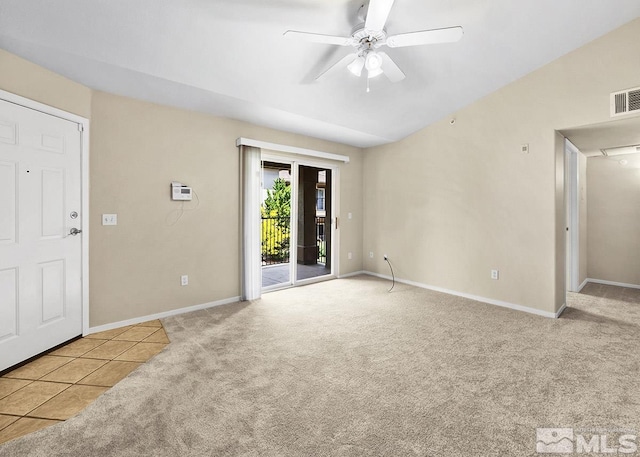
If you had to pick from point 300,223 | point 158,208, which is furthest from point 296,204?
point 158,208

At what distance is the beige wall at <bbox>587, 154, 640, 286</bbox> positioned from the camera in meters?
4.73

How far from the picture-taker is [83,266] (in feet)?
9.68

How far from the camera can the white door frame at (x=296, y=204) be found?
4.70 m

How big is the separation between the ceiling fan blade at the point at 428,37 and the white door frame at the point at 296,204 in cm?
259

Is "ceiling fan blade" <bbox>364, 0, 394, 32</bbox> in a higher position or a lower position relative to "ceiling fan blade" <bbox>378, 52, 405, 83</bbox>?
higher

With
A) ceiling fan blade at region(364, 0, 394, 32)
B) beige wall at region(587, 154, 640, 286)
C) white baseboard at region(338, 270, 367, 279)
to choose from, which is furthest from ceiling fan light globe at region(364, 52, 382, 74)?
beige wall at region(587, 154, 640, 286)

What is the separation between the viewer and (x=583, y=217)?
197 inches

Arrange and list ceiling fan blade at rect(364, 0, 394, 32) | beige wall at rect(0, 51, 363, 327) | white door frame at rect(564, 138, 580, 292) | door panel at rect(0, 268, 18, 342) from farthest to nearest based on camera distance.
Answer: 1. white door frame at rect(564, 138, 580, 292)
2. beige wall at rect(0, 51, 363, 327)
3. door panel at rect(0, 268, 18, 342)
4. ceiling fan blade at rect(364, 0, 394, 32)

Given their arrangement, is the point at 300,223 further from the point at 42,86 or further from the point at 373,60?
the point at 42,86

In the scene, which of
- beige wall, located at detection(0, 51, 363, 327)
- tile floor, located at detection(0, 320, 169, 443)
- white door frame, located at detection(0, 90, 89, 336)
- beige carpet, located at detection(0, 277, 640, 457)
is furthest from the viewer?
beige wall, located at detection(0, 51, 363, 327)

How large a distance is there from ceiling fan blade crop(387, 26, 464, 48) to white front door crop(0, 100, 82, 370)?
3.02 metres

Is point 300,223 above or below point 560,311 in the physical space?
above

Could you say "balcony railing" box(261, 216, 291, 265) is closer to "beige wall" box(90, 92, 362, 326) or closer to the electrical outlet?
"beige wall" box(90, 92, 362, 326)

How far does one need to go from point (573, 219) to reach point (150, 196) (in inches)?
237
